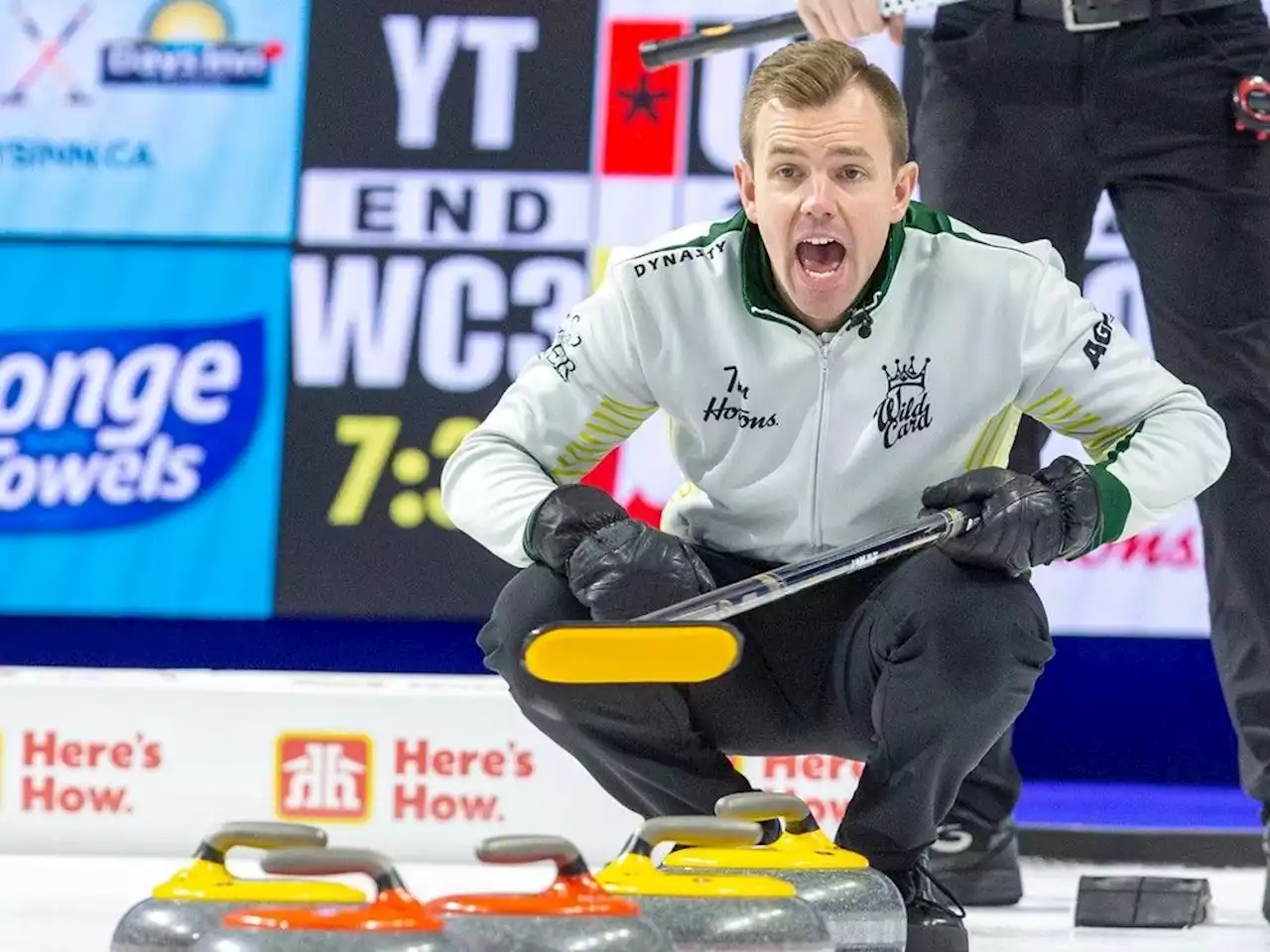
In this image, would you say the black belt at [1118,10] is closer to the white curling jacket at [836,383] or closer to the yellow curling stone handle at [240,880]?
the white curling jacket at [836,383]

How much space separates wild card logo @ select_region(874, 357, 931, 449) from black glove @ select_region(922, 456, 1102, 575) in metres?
0.12

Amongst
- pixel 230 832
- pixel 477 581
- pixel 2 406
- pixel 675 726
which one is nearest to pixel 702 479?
pixel 675 726

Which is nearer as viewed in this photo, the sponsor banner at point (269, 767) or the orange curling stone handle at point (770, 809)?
the orange curling stone handle at point (770, 809)

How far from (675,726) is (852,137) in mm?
648

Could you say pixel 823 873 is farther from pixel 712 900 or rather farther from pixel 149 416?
pixel 149 416

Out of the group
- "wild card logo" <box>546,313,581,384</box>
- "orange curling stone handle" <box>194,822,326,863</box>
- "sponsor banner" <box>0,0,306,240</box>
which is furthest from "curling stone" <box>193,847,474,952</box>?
"sponsor banner" <box>0,0,306,240</box>

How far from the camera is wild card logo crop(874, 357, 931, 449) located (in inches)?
88.4

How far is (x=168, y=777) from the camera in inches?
134

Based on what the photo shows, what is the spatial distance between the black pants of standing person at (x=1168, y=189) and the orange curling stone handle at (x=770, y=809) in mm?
891

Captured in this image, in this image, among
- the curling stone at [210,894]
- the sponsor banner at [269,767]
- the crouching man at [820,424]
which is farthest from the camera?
the sponsor banner at [269,767]

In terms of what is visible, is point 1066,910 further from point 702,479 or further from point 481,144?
point 481,144

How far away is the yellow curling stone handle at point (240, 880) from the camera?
5.33ft

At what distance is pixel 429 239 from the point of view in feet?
12.9

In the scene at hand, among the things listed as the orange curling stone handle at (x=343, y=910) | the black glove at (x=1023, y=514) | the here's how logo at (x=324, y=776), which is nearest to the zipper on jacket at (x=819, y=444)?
the black glove at (x=1023, y=514)
